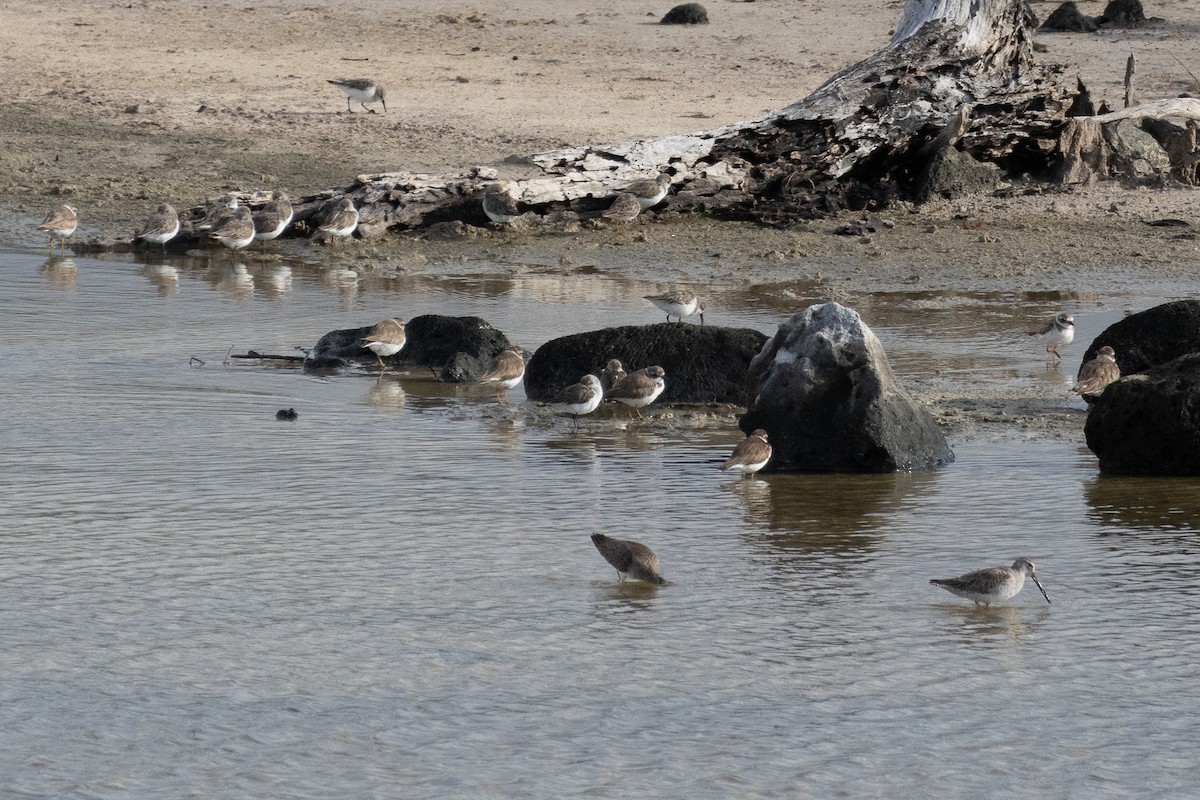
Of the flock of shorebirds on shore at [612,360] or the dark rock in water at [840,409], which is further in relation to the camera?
the dark rock in water at [840,409]

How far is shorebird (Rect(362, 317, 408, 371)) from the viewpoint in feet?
40.7

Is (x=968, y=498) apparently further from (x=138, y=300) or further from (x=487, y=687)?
(x=138, y=300)

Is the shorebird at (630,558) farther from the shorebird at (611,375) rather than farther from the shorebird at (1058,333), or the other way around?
the shorebird at (1058,333)

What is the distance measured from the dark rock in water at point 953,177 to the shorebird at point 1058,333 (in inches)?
234

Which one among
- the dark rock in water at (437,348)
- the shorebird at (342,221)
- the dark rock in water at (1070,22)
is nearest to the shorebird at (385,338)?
the dark rock in water at (437,348)

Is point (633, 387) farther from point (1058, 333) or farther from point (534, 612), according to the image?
point (534, 612)

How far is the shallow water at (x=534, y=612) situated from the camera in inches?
223

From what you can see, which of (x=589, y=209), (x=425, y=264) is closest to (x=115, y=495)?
(x=425, y=264)

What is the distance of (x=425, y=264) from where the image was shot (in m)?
A: 17.3

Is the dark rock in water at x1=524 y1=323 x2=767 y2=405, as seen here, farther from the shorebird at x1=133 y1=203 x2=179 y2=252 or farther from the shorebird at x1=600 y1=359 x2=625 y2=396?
the shorebird at x1=133 y1=203 x2=179 y2=252

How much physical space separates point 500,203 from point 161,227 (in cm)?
330

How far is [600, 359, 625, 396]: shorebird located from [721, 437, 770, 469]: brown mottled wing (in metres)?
1.92

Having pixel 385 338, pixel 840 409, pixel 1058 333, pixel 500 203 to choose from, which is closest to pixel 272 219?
pixel 500 203

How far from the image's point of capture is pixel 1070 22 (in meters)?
28.5
